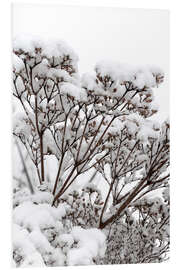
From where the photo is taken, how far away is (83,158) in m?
2.21

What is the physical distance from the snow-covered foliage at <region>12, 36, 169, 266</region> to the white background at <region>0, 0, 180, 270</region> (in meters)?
0.04

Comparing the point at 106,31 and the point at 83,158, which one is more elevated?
the point at 106,31

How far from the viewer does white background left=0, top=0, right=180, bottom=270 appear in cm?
211

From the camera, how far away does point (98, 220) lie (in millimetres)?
2268

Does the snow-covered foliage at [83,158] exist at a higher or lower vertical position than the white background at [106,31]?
lower

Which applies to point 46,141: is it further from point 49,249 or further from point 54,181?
point 49,249

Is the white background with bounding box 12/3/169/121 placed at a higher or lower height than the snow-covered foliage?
higher

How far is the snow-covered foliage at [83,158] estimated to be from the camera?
211 cm
